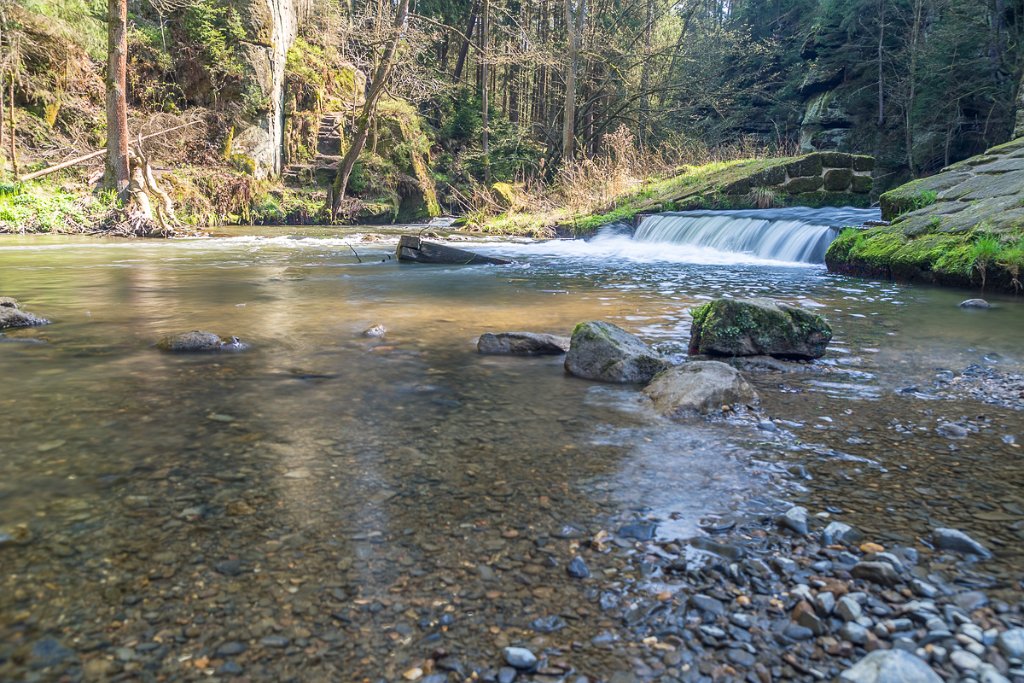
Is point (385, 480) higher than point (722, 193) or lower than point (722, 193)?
lower

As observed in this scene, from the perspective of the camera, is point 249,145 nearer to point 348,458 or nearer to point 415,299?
point 415,299

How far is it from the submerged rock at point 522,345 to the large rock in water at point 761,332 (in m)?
1.22

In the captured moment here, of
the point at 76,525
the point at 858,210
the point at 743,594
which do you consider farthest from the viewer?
the point at 858,210

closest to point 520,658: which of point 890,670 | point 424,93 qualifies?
point 890,670

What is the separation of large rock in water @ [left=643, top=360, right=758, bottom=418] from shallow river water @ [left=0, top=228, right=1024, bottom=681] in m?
0.19

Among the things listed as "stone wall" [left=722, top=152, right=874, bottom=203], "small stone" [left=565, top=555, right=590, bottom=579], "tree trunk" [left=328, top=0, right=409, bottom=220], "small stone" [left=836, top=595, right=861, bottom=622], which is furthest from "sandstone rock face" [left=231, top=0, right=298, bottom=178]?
"small stone" [left=836, top=595, right=861, bottom=622]

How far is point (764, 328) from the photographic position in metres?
5.99

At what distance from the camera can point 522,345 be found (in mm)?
6180

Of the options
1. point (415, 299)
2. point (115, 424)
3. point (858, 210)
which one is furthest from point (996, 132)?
point (115, 424)

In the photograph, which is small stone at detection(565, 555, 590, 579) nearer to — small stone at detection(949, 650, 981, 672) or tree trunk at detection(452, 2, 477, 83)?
small stone at detection(949, 650, 981, 672)

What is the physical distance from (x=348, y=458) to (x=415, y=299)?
5.84 metres

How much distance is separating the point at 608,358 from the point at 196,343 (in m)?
3.54

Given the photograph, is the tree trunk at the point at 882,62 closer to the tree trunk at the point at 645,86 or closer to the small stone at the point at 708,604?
the tree trunk at the point at 645,86

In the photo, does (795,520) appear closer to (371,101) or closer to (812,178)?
(812,178)
